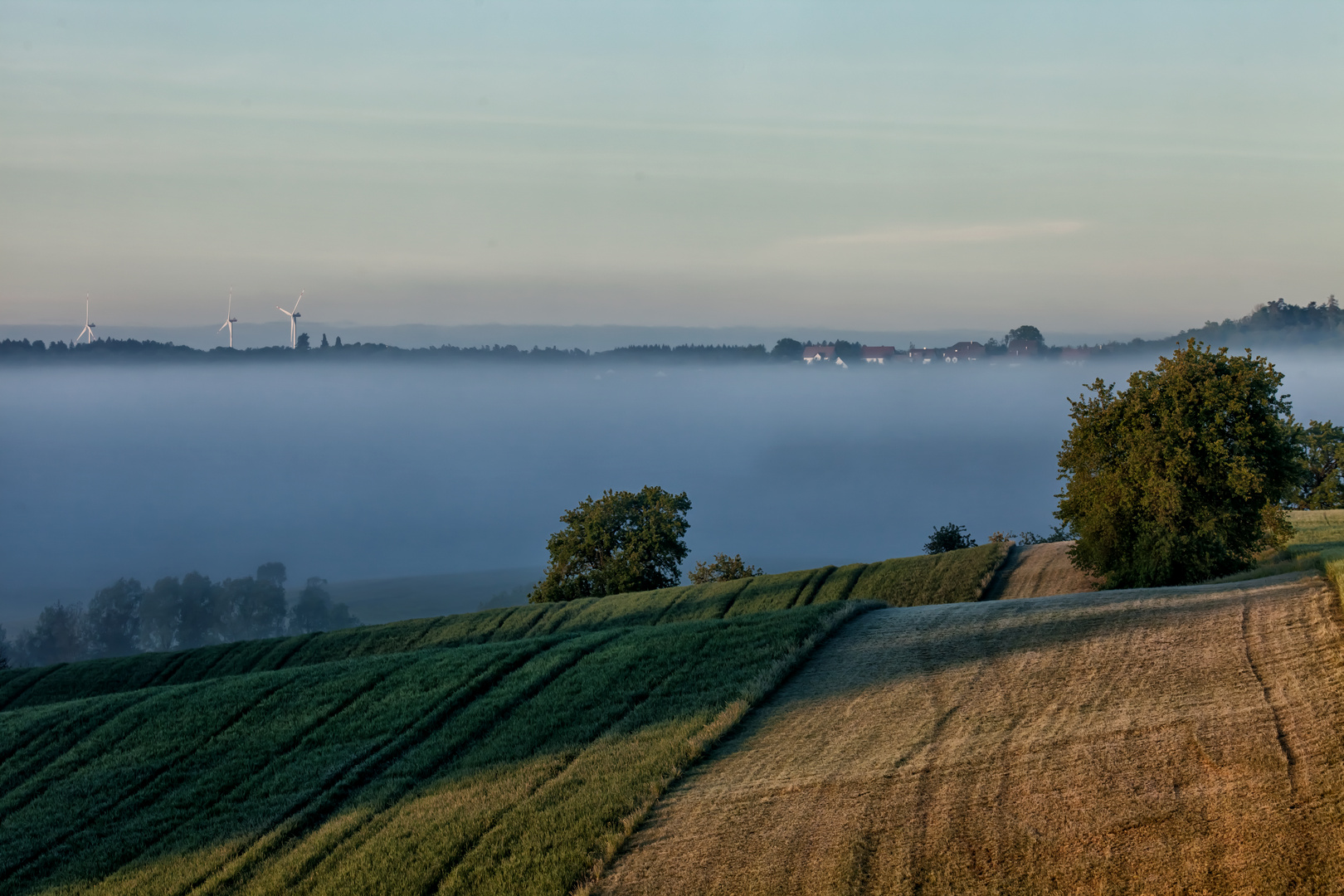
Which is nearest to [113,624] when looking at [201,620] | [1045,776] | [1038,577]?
[201,620]

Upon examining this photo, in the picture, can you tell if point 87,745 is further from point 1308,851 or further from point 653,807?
point 1308,851

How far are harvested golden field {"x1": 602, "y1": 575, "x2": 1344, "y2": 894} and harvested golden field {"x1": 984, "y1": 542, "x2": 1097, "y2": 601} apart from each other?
24003mm

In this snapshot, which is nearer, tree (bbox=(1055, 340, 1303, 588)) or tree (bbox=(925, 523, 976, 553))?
tree (bbox=(1055, 340, 1303, 588))

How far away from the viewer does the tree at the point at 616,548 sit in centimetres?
6900

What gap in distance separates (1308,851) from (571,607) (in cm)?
4674

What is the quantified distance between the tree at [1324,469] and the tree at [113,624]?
203 m

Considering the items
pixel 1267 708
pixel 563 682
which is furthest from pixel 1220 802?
pixel 563 682

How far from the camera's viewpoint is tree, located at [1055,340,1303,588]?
142 feet

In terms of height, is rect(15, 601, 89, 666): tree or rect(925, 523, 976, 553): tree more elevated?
rect(925, 523, 976, 553): tree

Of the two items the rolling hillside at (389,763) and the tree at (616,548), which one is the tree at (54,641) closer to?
the tree at (616,548)

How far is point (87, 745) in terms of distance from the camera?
27.2 meters

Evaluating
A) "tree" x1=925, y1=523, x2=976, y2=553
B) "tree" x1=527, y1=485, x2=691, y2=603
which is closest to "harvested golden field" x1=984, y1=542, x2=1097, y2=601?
"tree" x1=925, y1=523, x2=976, y2=553

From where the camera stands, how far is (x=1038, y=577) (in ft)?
174

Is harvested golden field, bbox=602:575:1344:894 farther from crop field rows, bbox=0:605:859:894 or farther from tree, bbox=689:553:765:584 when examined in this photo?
tree, bbox=689:553:765:584
